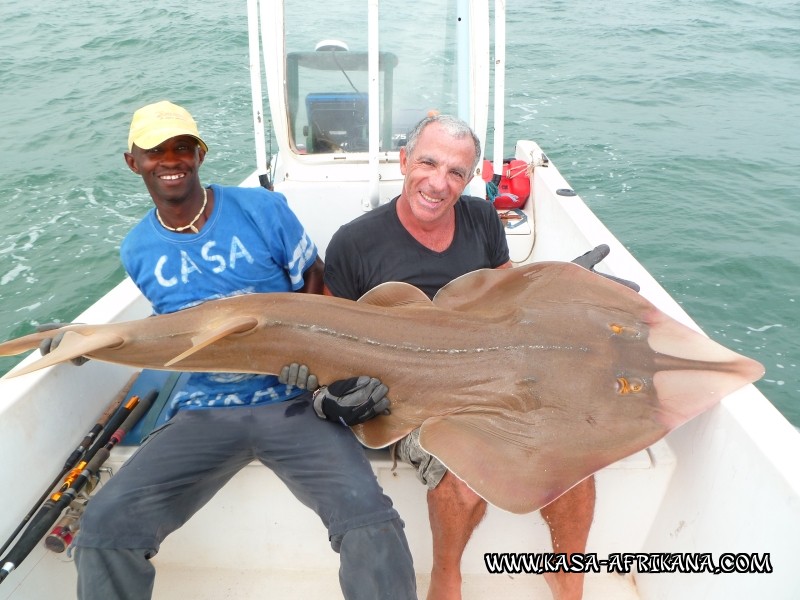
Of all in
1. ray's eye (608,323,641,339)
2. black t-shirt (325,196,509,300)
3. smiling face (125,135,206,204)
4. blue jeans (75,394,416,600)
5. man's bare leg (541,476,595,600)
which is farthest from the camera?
black t-shirt (325,196,509,300)

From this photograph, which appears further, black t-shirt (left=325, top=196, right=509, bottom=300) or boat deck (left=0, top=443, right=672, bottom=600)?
black t-shirt (left=325, top=196, right=509, bottom=300)

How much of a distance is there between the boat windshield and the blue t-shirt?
1864mm

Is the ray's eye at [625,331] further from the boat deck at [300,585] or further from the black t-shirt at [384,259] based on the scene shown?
the boat deck at [300,585]

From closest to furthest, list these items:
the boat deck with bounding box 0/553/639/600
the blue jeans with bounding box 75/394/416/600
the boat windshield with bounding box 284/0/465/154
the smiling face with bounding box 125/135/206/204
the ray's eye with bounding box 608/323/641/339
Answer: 1. the blue jeans with bounding box 75/394/416/600
2. the ray's eye with bounding box 608/323/641/339
3. the smiling face with bounding box 125/135/206/204
4. the boat deck with bounding box 0/553/639/600
5. the boat windshield with bounding box 284/0/465/154

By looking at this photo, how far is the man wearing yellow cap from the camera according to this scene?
216 cm

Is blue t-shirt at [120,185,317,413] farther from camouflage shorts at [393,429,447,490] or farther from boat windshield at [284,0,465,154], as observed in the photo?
boat windshield at [284,0,465,154]

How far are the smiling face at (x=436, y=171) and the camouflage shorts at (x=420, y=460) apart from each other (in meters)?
1.06

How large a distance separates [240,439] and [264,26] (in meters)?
3.01

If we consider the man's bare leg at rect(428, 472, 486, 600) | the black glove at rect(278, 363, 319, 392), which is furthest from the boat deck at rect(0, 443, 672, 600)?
the black glove at rect(278, 363, 319, 392)

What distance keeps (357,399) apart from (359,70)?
3.03 m

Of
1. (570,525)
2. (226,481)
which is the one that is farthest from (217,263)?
(570,525)

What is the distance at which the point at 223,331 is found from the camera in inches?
87.5

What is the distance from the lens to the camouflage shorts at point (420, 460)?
2449 millimetres

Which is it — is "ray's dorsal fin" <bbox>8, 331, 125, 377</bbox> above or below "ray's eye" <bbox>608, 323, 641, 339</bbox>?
below
